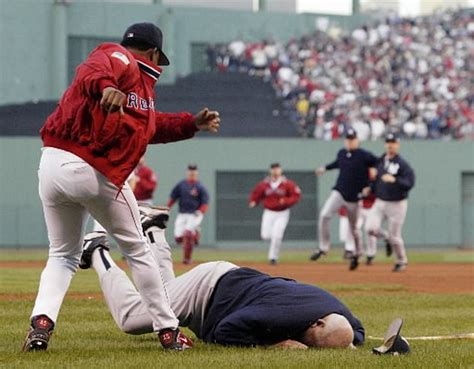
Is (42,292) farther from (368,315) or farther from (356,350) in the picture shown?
(368,315)

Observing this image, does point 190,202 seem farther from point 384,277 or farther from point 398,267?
point 384,277

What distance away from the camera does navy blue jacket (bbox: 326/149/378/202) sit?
70.8ft

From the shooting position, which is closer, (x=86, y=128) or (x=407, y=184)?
(x=86, y=128)

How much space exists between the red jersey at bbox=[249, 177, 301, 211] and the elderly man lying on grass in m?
17.2

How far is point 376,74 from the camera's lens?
43188 mm

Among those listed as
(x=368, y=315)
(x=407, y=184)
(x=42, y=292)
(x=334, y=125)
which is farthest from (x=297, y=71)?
(x=42, y=292)

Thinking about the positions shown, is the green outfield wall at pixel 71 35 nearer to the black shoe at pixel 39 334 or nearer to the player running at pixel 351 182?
the player running at pixel 351 182

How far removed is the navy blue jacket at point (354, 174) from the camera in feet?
70.8

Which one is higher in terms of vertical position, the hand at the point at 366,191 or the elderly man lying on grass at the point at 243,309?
the elderly man lying on grass at the point at 243,309

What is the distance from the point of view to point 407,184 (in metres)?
20.4

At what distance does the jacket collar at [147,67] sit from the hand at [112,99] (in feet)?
Answer: 2.42

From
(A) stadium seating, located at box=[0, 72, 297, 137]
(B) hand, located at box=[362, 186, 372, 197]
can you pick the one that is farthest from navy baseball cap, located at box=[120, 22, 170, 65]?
(A) stadium seating, located at box=[0, 72, 297, 137]

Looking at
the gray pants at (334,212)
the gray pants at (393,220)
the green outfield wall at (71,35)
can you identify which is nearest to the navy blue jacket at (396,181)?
the gray pants at (393,220)

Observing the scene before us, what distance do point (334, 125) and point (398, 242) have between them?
20022 mm
